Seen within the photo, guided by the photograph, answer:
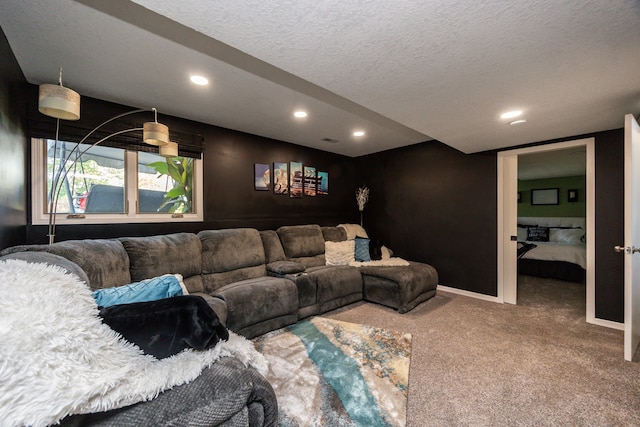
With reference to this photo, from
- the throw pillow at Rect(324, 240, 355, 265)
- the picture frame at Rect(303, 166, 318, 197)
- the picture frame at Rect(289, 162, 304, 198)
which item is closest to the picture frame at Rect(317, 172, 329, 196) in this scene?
the picture frame at Rect(303, 166, 318, 197)

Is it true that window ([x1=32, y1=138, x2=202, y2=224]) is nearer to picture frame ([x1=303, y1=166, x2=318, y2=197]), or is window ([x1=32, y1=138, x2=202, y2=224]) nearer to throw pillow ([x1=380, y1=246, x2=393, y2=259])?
picture frame ([x1=303, y1=166, x2=318, y2=197])

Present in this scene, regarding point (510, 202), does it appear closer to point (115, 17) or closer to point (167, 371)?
point (167, 371)

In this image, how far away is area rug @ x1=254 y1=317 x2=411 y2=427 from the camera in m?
1.55

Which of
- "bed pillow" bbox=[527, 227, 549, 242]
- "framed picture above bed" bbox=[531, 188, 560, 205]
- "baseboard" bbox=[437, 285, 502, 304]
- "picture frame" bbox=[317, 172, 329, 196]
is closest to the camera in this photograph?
"baseboard" bbox=[437, 285, 502, 304]

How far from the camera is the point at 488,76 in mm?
1688

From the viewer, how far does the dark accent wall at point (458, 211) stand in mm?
2801

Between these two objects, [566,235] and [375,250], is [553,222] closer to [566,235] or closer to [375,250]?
[566,235]

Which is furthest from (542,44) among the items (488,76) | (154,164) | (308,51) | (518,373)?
(154,164)

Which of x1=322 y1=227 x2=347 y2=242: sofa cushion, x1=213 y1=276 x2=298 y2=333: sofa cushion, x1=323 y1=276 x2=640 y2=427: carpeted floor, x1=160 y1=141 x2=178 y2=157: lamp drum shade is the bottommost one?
x1=323 y1=276 x2=640 y2=427: carpeted floor

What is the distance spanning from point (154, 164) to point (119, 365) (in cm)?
261

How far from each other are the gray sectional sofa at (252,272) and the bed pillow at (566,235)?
3.85 m

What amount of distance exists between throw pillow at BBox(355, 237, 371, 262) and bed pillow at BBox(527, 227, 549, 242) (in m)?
4.30

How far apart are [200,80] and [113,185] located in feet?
4.95

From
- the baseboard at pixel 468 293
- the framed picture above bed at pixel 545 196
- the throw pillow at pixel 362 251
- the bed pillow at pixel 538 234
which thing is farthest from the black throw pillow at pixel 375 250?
the framed picture above bed at pixel 545 196
